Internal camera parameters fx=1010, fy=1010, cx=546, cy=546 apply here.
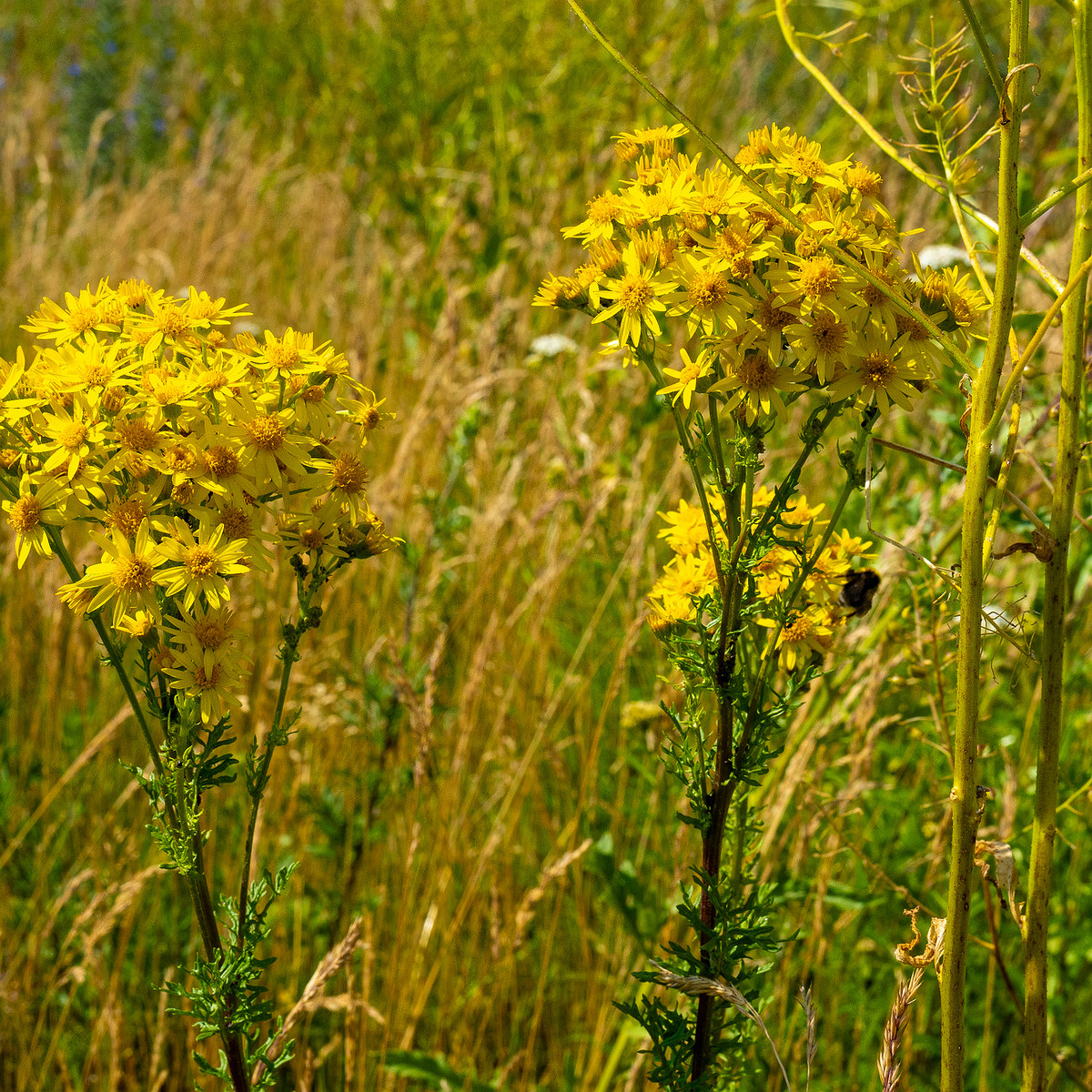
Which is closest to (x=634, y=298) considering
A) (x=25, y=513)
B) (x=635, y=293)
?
(x=635, y=293)

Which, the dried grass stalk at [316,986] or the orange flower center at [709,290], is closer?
the orange flower center at [709,290]

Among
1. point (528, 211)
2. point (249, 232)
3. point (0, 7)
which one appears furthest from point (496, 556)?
point (0, 7)

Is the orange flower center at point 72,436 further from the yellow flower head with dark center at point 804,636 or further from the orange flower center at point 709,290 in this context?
the yellow flower head with dark center at point 804,636

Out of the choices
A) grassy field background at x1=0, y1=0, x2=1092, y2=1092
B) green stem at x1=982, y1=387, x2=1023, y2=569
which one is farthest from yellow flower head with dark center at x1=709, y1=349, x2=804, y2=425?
grassy field background at x1=0, y1=0, x2=1092, y2=1092

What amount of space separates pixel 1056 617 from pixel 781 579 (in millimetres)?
316

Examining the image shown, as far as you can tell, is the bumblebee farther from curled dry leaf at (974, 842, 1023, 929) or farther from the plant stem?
the plant stem

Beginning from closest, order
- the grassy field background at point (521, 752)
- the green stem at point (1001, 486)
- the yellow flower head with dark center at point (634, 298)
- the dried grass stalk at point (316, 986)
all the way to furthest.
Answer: the green stem at point (1001, 486) < the yellow flower head with dark center at point (634, 298) < the dried grass stalk at point (316, 986) < the grassy field background at point (521, 752)

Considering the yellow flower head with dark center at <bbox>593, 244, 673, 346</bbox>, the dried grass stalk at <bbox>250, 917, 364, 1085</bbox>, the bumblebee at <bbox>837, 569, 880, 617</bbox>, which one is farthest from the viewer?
the bumblebee at <bbox>837, 569, 880, 617</bbox>

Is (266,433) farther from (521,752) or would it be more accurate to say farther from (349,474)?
(521,752)

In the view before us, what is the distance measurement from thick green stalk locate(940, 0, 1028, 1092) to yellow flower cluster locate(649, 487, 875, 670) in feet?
0.86

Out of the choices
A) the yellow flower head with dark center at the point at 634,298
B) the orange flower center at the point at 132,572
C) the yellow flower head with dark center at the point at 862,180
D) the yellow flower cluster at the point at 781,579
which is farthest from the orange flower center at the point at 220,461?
the yellow flower head with dark center at the point at 862,180

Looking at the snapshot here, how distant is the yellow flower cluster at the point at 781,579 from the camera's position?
1213 millimetres

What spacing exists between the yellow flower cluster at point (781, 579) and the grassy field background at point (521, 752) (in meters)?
0.14

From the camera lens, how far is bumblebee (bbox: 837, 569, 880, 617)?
1.34 m
